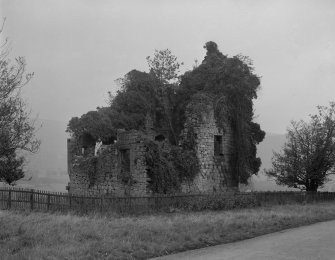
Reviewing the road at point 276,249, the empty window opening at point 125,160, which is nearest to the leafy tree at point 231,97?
the empty window opening at point 125,160

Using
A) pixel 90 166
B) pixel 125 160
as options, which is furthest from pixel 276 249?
pixel 90 166

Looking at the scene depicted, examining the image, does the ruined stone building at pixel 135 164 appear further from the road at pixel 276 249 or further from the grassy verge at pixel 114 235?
the road at pixel 276 249

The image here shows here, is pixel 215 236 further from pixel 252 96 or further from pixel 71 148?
pixel 71 148

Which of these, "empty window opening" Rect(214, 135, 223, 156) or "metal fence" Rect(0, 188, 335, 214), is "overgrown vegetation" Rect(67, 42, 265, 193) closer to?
"empty window opening" Rect(214, 135, 223, 156)

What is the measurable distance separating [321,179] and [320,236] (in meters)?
19.2

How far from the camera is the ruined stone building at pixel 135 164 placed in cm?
2602

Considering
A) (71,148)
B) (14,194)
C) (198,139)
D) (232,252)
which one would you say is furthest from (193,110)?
(232,252)

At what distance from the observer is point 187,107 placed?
94.4ft

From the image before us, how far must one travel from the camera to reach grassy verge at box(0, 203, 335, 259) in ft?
37.9

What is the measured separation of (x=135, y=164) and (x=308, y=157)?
1394 centimetres

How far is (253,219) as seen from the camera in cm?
1869

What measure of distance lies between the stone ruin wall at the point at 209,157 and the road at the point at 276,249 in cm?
1209

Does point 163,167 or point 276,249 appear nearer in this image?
point 276,249

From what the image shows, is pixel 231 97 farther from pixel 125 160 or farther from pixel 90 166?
pixel 90 166
